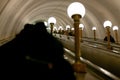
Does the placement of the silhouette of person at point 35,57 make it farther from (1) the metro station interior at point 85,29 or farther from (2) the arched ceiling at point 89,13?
(2) the arched ceiling at point 89,13

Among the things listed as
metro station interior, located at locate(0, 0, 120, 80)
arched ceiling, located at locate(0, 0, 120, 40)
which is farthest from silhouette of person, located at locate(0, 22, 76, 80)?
arched ceiling, located at locate(0, 0, 120, 40)

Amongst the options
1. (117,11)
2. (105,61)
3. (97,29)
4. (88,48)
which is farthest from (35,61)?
(97,29)

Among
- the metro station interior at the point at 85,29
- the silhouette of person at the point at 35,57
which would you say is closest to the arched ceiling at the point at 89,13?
the metro station interior at the point at 85,29

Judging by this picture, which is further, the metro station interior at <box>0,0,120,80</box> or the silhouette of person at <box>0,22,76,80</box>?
the metro station interior at <box>0,0,120,80</box>

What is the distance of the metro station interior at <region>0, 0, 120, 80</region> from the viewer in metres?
4.32

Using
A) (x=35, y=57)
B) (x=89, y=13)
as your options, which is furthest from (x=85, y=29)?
(x=35, y=57)

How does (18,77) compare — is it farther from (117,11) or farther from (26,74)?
(117,11)

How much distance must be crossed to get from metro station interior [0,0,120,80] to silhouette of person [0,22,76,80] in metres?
0.47

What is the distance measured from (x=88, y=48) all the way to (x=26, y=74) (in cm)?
605

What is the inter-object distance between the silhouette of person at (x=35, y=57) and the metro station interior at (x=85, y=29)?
472 millimetres

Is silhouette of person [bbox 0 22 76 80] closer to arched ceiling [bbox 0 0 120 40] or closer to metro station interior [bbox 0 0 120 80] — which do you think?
metro station interior [bbox 0 0 120 80]

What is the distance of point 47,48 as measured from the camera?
7.17 feet

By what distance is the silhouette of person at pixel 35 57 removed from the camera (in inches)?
83.9

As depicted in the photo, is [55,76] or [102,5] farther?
[102,5]
